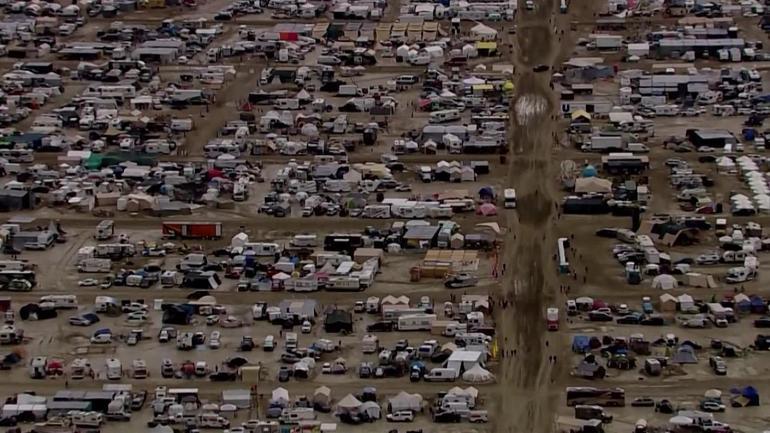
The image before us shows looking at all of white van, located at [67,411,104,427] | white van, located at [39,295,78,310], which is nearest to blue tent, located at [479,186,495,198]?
white van, located at [39,295,78,310]

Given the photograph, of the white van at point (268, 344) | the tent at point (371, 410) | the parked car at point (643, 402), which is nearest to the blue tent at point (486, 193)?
the white van at point (268, 344)

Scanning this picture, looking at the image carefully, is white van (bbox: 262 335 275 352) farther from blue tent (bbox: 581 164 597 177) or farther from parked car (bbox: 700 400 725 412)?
blue tent (bbox: 581 164 597 177)

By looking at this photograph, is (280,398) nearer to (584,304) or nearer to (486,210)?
(584,304)

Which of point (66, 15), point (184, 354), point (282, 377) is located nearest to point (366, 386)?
point (282, 377)

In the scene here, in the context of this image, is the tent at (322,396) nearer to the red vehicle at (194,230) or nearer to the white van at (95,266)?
the white van at (95,266)

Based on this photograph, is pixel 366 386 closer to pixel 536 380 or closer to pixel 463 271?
pixel 536 380

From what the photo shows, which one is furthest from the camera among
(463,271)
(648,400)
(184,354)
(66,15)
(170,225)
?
(66,15)

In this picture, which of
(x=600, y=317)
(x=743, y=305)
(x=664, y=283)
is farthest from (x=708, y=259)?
(x=600, y=317)
